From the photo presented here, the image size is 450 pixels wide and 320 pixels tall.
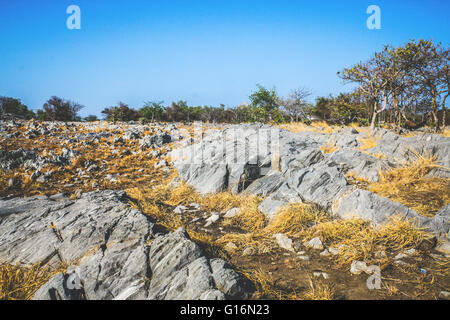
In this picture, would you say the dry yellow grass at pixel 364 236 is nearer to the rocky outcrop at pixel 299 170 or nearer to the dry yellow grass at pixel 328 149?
the rocky outcrop at pixel 299 170

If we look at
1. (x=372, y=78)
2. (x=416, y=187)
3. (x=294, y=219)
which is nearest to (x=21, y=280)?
(x=294, y=219)

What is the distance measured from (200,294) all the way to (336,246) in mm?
2674

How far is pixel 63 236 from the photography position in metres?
3.83

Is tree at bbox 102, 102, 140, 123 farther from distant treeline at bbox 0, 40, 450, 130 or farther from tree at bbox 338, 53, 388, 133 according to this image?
tree at bbox 338, 53, 388, 133

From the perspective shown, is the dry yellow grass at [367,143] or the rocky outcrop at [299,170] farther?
the dry yellow grass at [367,143]

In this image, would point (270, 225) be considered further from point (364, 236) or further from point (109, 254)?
point (109, 254)

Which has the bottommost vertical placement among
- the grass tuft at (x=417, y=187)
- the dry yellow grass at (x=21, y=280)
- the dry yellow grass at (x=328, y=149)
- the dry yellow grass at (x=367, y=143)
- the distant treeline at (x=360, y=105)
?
Result: the dry yellow grass at (x=21, y=280)

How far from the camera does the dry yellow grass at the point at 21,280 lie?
286cm

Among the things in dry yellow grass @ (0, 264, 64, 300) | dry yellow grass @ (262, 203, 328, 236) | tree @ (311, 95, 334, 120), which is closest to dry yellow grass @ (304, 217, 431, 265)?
dry yellow grass @ (262, 203, 328, 236)

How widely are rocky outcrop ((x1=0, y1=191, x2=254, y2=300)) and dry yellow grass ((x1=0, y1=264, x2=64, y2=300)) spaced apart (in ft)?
0.50

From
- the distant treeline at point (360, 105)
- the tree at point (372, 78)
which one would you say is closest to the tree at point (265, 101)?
the distant treeline at point (360, 105)

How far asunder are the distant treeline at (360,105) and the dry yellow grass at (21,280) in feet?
63.0

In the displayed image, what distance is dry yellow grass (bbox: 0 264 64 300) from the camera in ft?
9.39

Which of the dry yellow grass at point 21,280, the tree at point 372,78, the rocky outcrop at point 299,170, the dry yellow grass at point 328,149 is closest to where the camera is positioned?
the dry yellow grass at point 21,280
